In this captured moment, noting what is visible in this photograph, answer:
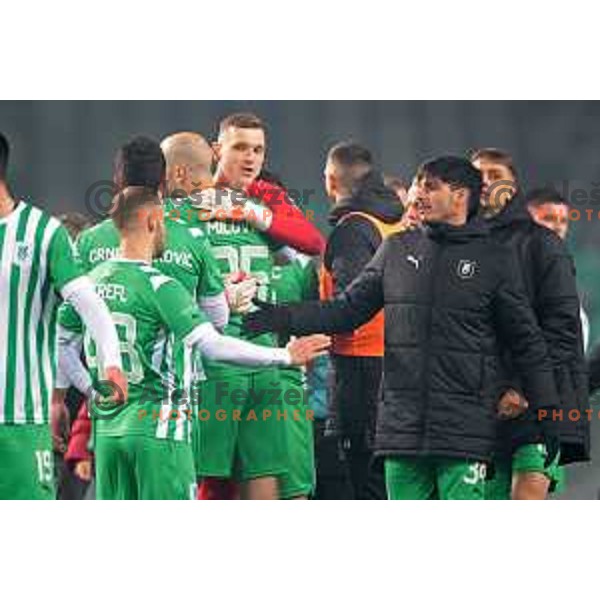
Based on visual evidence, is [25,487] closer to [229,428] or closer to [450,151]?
[229,428]

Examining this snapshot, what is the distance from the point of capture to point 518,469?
10.4 m

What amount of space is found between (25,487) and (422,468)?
71.6 inches

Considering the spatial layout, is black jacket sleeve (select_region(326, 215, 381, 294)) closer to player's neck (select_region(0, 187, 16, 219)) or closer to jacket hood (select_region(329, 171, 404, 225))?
jacket hood (select_region(329, 171, 404, 225))

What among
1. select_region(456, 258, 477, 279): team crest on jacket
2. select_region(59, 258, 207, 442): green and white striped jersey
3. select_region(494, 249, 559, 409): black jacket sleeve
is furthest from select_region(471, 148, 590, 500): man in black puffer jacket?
select_region(59, 258, 207, 442): green and white striped jersey

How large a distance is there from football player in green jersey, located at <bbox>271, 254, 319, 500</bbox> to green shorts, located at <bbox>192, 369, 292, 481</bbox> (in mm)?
59

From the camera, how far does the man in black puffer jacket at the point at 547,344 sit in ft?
34.0

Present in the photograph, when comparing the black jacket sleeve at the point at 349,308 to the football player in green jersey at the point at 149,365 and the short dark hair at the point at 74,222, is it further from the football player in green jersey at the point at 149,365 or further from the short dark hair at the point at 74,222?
the short dark hair at the point at 74,222

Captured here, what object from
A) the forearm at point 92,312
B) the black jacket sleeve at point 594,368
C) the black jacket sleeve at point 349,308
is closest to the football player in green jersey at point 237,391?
the black jacket sleeve at point 349,308

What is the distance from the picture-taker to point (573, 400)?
34.6 feet

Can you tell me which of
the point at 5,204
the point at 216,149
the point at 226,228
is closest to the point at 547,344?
the point at 226,228

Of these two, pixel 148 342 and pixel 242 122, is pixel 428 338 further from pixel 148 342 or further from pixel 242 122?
pixel 242 122

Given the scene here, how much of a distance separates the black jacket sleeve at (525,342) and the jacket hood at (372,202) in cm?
74

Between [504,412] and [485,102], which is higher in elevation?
[485,102]

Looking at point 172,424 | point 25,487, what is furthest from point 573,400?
point 25,487
